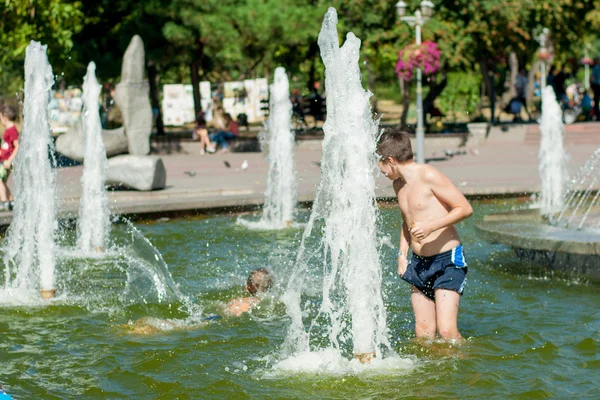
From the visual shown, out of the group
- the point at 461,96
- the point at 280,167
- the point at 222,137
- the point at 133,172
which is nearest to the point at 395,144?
the point at 280,167

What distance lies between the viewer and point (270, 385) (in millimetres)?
5961

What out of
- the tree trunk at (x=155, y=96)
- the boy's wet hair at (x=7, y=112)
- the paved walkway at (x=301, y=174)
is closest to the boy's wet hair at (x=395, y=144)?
the paved walkway at (x=301, y=174)

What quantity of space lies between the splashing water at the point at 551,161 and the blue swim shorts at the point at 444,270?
24.7 ft

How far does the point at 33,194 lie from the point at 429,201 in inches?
176

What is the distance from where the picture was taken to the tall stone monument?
19.5 m

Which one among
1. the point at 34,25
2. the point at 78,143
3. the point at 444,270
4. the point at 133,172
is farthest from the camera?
the point at 34,25

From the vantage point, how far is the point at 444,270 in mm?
6070

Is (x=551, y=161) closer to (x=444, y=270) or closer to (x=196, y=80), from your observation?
(x=444, y=270)

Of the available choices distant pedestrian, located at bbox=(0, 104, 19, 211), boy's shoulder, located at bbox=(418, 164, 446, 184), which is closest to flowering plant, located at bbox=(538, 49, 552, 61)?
distant pedestrian, located at bbox=(0, 104, 19, 211)

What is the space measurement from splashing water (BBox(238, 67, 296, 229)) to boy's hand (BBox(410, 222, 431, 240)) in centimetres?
673

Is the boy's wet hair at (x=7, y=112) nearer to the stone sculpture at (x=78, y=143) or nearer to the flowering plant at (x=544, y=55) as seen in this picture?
the stone sculpture at (x=78, y=143)

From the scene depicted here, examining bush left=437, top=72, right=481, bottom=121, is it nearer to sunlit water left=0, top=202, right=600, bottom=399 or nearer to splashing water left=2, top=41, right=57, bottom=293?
sunlit water left=0, top=202, right=600, bottom=399

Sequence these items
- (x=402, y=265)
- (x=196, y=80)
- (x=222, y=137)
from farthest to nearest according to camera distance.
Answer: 1. (x=196, y=80)
2. (x=222, y=137)
3. (x=402, y=265)

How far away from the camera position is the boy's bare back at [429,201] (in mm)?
5938
